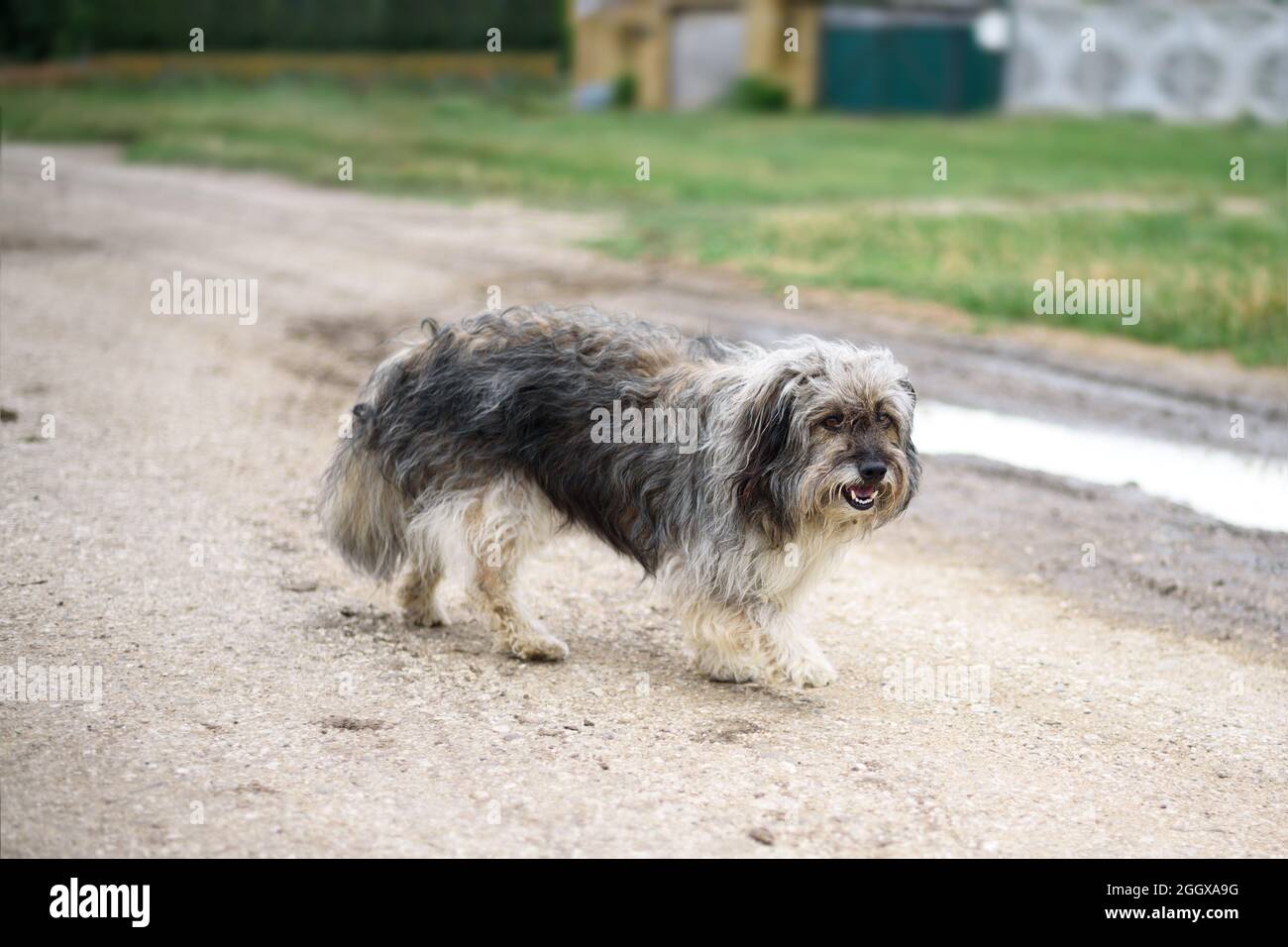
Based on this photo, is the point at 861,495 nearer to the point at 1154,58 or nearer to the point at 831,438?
the point at 831,438

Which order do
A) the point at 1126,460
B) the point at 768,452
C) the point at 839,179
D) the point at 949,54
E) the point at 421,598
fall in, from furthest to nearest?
the point at 949,54, the point at 839,179, the point at 1126,460, the point at 421,598, the point at 768,452

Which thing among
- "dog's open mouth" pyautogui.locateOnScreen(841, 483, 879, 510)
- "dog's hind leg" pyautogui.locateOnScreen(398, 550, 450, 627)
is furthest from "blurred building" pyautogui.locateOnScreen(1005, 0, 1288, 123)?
"dog's open mouth" pyautogui.locateOnScreen(841, 483, 879, 510)

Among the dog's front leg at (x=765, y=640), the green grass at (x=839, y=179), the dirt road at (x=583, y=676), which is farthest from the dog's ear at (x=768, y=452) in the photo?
the green grass at (x=839, y=179)

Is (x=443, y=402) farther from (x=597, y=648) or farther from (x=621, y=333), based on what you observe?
(x=597, y=648)

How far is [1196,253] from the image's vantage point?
693 inches

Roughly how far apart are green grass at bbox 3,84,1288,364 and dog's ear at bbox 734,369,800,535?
28.0 ft

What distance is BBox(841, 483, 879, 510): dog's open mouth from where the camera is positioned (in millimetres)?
6168

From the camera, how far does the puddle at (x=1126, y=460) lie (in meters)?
10.0

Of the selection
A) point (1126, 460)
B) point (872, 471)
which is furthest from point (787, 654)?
point (1126, 460)

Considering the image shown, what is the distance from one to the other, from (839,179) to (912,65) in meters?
14.5

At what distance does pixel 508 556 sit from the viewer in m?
7.11

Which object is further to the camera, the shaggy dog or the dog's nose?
the shaggy dog

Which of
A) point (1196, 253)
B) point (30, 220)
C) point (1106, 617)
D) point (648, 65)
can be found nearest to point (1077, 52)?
point (648, 65)

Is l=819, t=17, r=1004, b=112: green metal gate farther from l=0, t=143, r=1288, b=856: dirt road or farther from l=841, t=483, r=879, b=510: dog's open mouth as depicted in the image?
l=841, t=483, r=879, b=510: dog's open mouth
